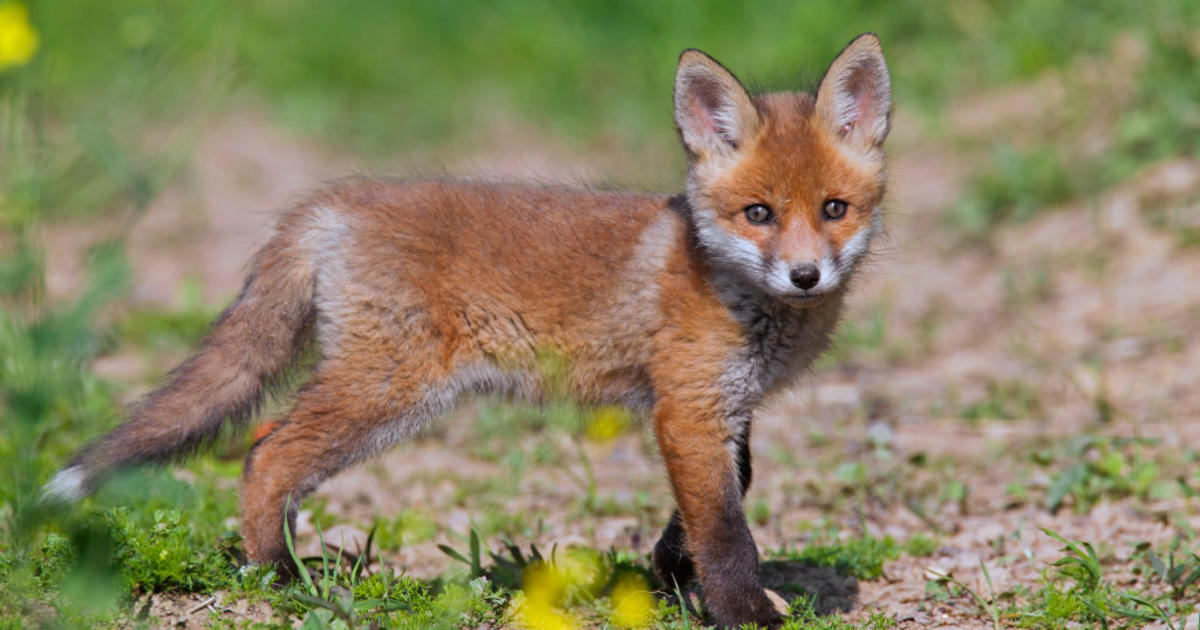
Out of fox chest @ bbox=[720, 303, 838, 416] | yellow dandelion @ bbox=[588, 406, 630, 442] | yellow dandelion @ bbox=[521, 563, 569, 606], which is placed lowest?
yellow dandelion @ bbox=[588, 406, 630, 442]

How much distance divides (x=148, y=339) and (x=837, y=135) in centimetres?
427

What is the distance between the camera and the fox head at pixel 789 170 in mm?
3752

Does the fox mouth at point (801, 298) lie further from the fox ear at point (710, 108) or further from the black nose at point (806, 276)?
the fox ear at point (710, 108)

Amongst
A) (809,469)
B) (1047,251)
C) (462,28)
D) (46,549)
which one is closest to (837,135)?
(809,469)

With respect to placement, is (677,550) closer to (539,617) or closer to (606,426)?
(539,617)

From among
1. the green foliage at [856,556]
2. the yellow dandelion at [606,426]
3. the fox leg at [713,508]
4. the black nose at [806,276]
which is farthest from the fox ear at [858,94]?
the yellow dandelion at [606,426]

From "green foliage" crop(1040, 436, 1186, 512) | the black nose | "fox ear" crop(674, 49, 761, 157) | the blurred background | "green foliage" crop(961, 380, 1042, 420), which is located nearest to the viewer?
the black nose

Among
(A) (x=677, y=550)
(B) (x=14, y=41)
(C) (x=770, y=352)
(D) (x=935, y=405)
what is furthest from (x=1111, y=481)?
(B) (x=14, y=41)

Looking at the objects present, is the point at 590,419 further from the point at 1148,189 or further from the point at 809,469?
the point at 1148,189

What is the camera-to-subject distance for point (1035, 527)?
4750mm

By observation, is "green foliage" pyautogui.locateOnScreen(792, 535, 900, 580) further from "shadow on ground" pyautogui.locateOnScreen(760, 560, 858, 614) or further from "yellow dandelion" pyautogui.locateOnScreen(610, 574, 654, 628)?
"yellow dandelion" pyautogui.locateOnScreen(610, 574, 654, 628)

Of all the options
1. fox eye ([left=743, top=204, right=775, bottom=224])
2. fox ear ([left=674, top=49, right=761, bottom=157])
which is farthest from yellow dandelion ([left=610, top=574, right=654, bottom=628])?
fox ear ([left=674, top=49, right=761, bottom=157])

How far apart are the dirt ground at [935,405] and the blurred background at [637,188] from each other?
21mm

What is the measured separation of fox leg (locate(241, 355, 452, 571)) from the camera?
3818 millimetres
